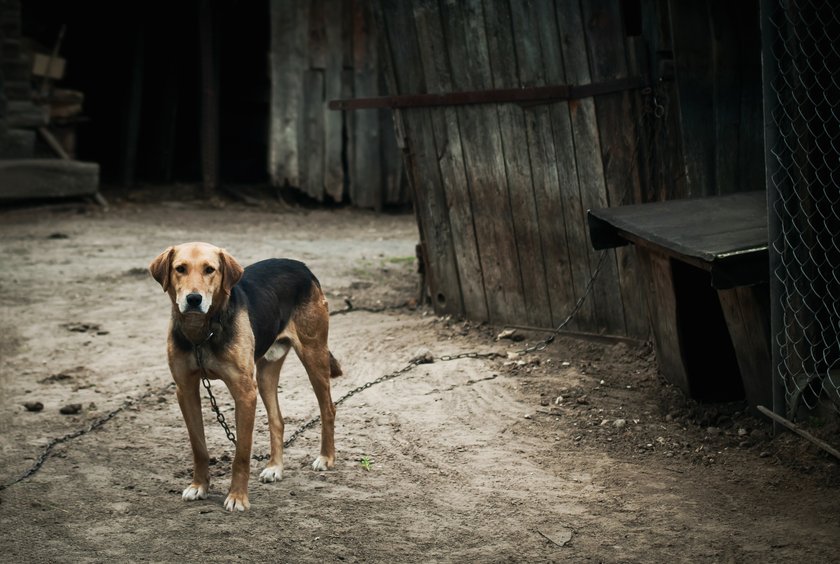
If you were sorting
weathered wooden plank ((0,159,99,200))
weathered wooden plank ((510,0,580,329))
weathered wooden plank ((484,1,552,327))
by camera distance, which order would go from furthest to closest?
weathered wooden plank ((0,159,99,200)) < weathered wooden plank ((484,1,552,327)) < weathered wooden plank ((510,0,580,329))

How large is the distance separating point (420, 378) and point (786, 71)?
10.0ft

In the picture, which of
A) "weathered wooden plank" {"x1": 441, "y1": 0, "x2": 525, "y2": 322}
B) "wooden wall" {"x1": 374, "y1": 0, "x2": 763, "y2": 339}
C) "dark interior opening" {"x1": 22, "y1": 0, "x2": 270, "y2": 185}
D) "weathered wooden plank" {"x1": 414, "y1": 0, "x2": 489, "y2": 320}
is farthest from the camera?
"dark interior opening" {"x1": 22, "y1": 0, "x2": 270, "y2": 185}

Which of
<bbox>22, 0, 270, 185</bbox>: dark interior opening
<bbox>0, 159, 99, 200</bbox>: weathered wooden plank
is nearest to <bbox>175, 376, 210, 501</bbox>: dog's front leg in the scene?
<bbox>0, 159, 99, 200</bbox>: weathered wooden plank

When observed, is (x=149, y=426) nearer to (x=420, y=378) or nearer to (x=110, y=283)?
(x=420, y=378)

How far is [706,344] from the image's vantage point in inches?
263

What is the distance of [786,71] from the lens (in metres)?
5.61

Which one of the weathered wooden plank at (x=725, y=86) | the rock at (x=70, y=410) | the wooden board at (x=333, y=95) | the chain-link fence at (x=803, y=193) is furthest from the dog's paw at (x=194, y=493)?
the wooden board at (x=333, y=95)

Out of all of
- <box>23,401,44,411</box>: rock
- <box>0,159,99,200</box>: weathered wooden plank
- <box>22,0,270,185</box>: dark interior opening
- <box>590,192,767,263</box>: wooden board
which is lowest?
<box>23,401,44,411</box>: rock

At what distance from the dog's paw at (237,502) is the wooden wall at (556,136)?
9.92ft

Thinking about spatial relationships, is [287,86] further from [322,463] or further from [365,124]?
[322,463]

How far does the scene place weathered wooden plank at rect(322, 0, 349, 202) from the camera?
14.4m

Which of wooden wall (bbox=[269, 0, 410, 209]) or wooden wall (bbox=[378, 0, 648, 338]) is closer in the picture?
wooden wall (bbox=[378, 0, 648, 338])

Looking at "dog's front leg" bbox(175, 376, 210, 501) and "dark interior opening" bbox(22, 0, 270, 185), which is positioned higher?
"dark interior opening" bbox(22, 0, 270, 185)

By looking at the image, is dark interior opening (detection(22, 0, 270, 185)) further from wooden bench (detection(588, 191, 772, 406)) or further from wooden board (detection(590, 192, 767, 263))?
wooden board (detection(590, 192, 767, 263))
